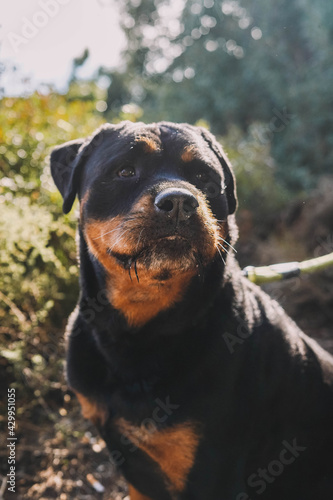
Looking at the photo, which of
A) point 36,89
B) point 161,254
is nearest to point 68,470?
point 161,254

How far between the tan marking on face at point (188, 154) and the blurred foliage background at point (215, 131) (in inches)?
61.2

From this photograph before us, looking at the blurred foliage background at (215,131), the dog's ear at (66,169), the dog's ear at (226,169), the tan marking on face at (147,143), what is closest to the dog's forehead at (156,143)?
the tan marking on face at (147,143)

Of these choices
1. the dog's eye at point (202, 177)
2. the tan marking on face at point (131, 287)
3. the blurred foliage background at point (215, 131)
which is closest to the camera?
the tan marking on face at point (131, 287)

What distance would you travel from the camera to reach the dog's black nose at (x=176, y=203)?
1.87 metres

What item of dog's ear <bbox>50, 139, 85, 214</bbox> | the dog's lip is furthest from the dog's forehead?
the dog's lip

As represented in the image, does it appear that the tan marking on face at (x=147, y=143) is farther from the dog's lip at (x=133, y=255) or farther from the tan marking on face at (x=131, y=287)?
the dog's lip at (x=133, y=255)

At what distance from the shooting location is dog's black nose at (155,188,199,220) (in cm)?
187

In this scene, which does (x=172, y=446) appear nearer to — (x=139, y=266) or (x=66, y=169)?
(x=139, y=266)

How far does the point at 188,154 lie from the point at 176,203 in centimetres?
55

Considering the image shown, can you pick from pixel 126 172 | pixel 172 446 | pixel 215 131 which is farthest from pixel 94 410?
pixel 215 131

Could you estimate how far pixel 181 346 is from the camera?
84.8 inches

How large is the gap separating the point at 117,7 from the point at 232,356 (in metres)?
14.7

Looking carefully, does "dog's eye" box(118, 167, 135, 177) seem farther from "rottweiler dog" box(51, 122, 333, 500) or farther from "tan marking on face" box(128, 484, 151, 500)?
"tan marking on face" box(128, 484, 151, 500)

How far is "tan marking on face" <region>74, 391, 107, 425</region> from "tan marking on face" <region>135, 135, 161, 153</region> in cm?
139
